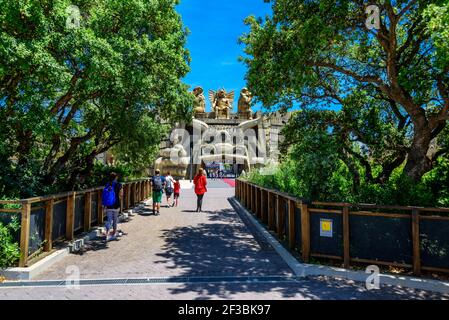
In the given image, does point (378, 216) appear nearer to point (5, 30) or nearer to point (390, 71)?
point (390, 71)

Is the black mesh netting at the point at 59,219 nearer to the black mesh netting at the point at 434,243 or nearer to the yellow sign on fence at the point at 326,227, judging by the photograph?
the yellow sign on fence at the point at 326,227

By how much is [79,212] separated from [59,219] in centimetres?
133

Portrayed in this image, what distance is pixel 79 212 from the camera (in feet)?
29.9

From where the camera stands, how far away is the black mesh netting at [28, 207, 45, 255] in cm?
645

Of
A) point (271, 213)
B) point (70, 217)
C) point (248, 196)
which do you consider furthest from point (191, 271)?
point (248, 196)

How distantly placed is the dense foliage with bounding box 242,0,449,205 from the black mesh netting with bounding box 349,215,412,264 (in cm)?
127

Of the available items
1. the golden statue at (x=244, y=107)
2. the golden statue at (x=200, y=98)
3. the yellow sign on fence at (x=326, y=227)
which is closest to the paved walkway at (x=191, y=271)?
the yellow sign on fence at (x=326, y=227)

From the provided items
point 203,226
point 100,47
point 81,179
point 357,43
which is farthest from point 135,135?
point 357,43

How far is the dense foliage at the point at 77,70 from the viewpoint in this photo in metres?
6.99

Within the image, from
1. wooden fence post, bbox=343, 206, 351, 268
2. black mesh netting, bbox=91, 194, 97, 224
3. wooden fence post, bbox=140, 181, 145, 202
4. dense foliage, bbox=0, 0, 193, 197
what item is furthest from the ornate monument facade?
wooden fence post, bbox=343, 206, 351, 268

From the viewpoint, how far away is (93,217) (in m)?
10.4

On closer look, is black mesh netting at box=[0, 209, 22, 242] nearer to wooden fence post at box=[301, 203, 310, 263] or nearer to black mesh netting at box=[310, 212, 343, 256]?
wooden fence post at box=[301, 203, 310, 263]

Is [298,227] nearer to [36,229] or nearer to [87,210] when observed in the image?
[36,229]

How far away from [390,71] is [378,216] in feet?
13.0
